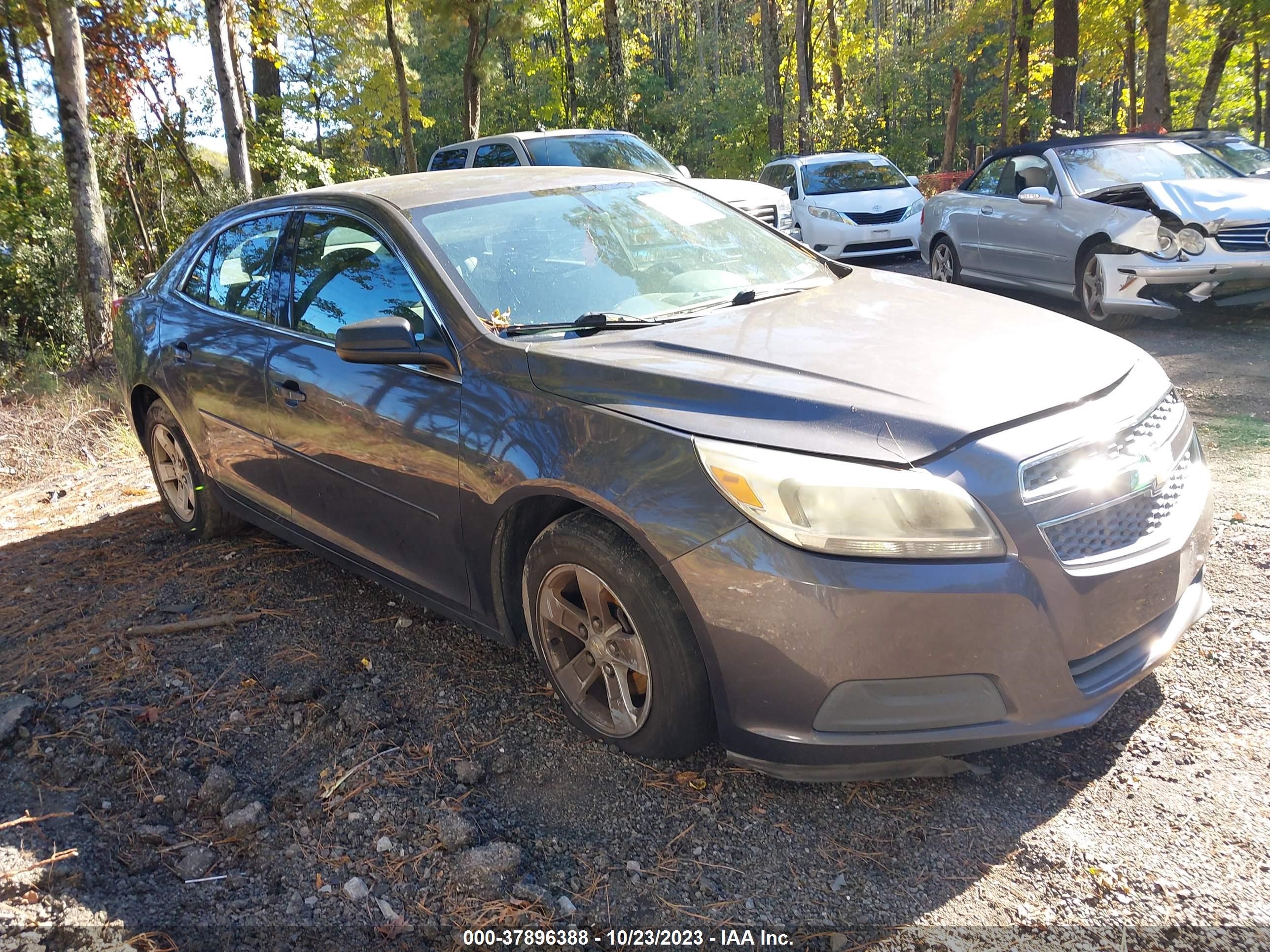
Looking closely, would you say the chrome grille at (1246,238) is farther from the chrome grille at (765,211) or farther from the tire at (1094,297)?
the chrome grille at (765,211)

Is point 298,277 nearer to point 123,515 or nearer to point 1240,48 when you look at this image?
point 123,515

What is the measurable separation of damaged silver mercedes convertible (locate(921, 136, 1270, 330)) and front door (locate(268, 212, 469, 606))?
→ 21.9ft

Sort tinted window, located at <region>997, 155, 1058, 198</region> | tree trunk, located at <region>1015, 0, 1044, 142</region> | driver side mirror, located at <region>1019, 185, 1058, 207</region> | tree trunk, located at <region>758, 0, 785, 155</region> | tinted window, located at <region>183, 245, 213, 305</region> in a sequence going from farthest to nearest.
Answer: tree trunk, located at <region>758, 0, 785, 155</region>
tree trunk, located at <region>1015, 0, 1044, 142</region>
tinted window, located at <region>997, 155, 1058, 198</region>
driver side mirror, located at <region>1019, 185, 1058, 207</region>
tinted window, located at <region>183, 245, 213, 305</region>

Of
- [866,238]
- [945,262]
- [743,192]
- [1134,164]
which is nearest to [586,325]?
[1134,164]

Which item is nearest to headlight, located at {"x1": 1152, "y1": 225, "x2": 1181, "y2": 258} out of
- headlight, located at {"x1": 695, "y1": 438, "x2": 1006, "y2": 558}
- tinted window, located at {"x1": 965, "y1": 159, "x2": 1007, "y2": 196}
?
tinted window, located at {"x1": 965, "y1": 159, "x2": 1007, "y2": 196}

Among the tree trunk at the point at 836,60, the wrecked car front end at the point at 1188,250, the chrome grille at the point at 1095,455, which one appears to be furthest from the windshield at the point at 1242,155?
the tree trunk at the point at 836,60

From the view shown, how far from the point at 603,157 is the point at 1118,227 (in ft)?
19.4

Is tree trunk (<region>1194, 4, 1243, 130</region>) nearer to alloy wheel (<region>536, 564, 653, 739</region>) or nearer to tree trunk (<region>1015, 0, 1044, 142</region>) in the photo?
tree trunk (<region>1015, 0, 1044, 142</region>)

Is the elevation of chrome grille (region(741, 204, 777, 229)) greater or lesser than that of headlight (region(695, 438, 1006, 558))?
greater

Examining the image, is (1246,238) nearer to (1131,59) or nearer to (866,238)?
(866,238)

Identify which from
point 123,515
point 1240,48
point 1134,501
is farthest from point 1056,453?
point 1240,48

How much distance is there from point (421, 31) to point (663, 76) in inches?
526

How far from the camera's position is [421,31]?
46.1 meters

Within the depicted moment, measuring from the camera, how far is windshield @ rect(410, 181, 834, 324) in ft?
10.7
